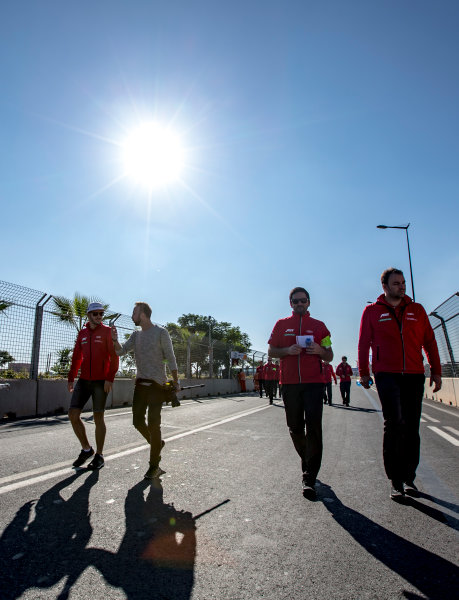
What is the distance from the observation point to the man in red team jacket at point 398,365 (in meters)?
3.47

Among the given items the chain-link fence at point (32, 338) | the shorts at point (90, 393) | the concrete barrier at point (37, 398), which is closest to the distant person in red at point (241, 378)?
the concrete barrier at point (37, 398)

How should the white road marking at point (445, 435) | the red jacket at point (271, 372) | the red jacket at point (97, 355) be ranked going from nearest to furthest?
the red jacket at point (97, 355) → the white road marking at point (445, 435) → the red jacket at point (271, 372)

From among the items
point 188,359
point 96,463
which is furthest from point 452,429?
point 188,359

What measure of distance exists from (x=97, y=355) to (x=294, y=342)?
2249 millimetres

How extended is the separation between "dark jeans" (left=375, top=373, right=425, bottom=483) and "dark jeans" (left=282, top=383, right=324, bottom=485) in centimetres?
56

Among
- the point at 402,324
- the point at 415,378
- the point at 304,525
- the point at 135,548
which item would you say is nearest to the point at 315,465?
the point at 304,525

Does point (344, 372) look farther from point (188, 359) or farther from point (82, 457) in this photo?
point (82, 457)

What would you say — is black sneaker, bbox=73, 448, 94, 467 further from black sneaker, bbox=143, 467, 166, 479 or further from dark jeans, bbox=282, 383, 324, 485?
→ dark jeans, bbox=282, 383, 324, 485

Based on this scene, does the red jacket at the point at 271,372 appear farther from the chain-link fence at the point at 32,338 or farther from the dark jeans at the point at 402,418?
the dark jeans at the point at 402,418

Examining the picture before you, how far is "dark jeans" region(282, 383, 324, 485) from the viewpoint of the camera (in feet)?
11.6

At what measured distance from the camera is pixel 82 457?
437 centimetres

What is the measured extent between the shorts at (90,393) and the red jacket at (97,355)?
0.06 m

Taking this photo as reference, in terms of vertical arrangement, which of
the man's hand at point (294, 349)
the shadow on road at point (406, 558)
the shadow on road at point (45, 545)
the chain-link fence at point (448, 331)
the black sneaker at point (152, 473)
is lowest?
the shadow on road at point (406, 558)

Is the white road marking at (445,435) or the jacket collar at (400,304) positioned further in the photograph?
the white road marking at (445,435)
